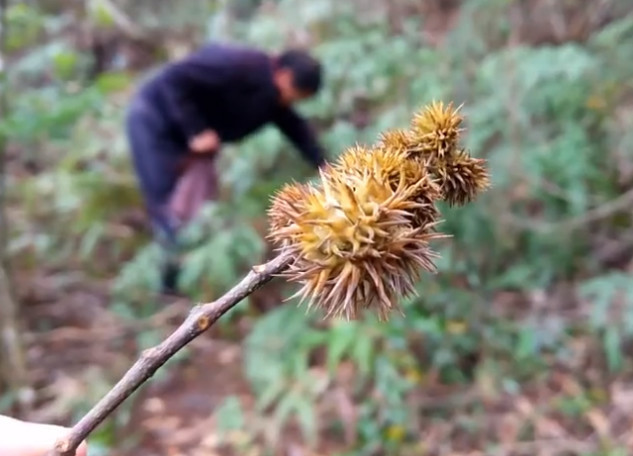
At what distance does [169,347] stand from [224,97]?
10.0 ft

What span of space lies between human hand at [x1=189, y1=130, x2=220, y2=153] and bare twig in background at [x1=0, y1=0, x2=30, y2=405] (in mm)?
907

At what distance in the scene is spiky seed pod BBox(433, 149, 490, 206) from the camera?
2.34 ft

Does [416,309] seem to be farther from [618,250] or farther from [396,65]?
[396,65]

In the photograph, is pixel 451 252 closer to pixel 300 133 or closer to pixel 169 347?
pixel 300 133

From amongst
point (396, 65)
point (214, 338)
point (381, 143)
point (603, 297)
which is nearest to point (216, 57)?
point (396, 65)

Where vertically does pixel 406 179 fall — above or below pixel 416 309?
below

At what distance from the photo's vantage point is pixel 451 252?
124 inches

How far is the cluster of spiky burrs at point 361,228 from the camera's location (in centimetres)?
64

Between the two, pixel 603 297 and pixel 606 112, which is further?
pixel 606 112

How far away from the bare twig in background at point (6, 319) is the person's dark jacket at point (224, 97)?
2.93ft

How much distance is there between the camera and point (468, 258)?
3.25 m

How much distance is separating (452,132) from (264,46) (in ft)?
12.9

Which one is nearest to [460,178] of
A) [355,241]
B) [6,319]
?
[355,241]

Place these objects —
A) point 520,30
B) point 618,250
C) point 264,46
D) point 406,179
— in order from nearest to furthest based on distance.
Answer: point 406,179 → point 618,250 → point 520,30 → point 264,46
